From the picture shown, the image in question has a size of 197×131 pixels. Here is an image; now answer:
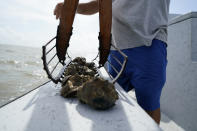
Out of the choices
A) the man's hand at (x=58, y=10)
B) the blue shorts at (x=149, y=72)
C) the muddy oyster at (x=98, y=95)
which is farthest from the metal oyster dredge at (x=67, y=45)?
the blue shorts at (x=149, y=72)

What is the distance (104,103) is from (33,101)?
0.93ft

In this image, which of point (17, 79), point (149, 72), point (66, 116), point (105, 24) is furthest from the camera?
point (17, 79)

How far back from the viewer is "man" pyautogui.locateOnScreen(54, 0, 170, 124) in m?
1.24

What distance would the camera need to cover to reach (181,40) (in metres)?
2.21

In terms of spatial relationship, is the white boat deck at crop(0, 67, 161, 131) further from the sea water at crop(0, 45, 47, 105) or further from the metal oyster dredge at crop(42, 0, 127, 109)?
the sea water at crop(0, 45, 47, 105)

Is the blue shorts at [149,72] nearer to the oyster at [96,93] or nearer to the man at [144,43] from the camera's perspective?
the man at [144,43]

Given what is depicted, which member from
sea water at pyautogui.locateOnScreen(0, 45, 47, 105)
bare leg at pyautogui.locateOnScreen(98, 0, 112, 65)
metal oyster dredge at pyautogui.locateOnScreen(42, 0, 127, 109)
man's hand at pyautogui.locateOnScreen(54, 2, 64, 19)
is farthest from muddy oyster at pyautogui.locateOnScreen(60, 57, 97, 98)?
sea water at pyautogui.locateOnScreen(0, 45, 47, 105)

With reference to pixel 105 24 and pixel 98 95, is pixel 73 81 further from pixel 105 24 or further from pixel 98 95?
pixel 105 24

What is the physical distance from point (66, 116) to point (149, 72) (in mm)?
775

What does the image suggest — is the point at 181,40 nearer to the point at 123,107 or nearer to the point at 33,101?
the point at 123,107

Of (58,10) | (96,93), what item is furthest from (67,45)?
(96,93)

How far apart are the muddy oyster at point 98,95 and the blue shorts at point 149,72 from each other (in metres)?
0.56

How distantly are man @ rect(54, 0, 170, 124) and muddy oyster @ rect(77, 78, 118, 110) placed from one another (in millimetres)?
569

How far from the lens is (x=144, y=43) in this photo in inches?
49.8
